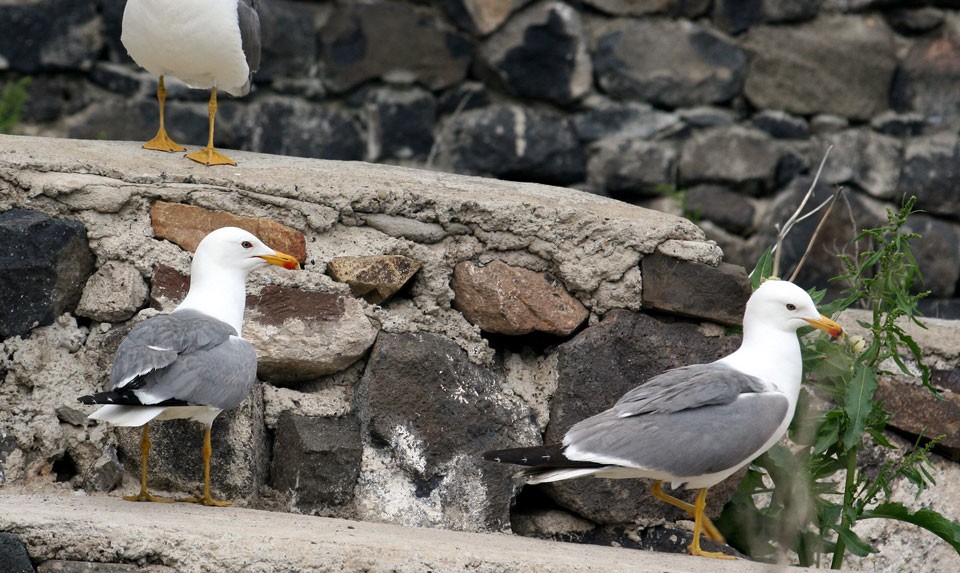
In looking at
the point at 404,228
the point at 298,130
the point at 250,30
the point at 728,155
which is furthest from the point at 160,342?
the point at 728,155

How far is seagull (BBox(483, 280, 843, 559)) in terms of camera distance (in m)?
3.14

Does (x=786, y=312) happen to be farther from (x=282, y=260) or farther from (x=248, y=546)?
(x=248, y=546)


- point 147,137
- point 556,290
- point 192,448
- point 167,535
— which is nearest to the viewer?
point 167,535

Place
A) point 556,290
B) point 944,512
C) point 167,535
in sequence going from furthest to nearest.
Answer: point 944,512 < point 556,290 < point 167,535

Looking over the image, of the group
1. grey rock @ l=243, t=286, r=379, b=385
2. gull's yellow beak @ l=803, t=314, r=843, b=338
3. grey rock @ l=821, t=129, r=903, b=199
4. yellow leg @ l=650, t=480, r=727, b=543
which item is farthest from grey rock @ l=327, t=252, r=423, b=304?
grey rock @ l=821, t=129, r=903, b=199

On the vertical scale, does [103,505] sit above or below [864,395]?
below

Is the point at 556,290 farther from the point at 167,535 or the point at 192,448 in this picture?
the point at 167,535

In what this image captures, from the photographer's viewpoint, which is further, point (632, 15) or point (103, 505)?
point (632, 15)

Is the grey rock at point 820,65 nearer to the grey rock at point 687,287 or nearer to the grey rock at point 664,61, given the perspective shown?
the grey rock at point 664,61

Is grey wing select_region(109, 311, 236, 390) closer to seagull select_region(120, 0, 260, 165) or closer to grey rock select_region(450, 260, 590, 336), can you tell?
grey rock select_region(450, 260, 590, 336)

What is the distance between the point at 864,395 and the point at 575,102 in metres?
2.49

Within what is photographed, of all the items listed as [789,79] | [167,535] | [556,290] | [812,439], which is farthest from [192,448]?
[789,79]

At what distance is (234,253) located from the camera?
337 cm

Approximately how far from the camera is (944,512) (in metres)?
4.01
